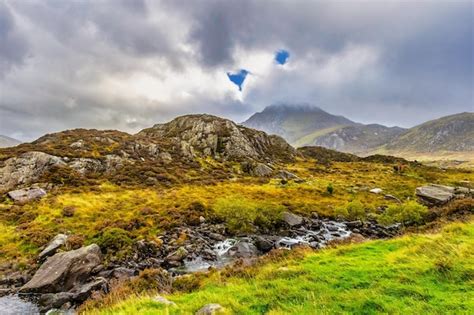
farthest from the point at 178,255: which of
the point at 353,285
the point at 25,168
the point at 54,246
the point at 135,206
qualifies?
the point at 25,168

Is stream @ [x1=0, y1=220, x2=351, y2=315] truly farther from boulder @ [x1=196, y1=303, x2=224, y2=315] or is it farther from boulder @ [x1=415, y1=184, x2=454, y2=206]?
boulder @ [x1=196, y1=303, x2=224, y2=315]

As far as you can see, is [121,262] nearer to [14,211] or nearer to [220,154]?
[14,211]

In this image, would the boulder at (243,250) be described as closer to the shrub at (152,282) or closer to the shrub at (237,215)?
the shrub at (237,215)

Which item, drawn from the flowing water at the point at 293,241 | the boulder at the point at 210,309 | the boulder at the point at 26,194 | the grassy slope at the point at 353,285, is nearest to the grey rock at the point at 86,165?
the boulder at the point at 26,194

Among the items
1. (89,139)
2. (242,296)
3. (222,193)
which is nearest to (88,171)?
(89,139)

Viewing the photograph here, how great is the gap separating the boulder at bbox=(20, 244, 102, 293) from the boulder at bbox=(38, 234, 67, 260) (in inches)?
123

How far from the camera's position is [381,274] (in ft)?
36.1

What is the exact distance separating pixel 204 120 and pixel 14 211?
80046 mm

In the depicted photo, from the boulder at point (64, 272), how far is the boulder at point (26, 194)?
20.5 meters

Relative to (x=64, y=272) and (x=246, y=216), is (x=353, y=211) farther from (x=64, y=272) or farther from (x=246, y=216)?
(x=64, y=272)

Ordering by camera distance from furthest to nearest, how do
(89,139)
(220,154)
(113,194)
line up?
(220,154) < (89,139) < (113,194)

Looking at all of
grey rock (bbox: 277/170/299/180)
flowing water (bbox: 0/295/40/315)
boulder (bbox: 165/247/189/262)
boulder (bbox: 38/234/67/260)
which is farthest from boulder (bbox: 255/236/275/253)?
grey rock (bbox: 277/170/299/180)

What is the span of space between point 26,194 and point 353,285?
4159 cm

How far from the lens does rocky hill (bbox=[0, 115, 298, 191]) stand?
153ft
